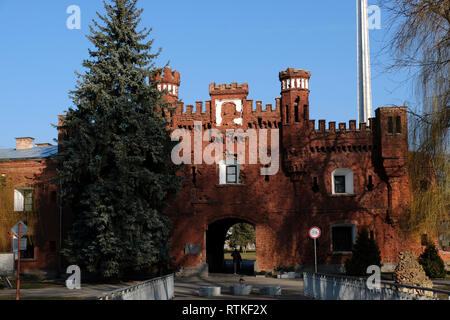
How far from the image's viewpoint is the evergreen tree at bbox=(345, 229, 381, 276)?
2652 centimetres

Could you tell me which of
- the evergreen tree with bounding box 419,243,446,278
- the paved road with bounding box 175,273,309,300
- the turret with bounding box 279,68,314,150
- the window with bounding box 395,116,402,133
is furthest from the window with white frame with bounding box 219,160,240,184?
the evergreen tree with bounding box 419,243,446,278

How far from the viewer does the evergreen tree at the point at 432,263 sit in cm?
2762

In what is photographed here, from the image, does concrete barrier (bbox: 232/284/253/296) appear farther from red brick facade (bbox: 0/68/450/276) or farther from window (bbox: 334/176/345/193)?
window (bbox: 334/176/345/193)

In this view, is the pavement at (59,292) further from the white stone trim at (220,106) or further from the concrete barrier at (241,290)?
the white stone trim at (220,106)

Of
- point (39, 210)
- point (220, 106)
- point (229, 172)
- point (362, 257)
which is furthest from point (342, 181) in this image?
point (39, 210)

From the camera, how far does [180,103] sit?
1303 inches

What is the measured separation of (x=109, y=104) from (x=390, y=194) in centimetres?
1749

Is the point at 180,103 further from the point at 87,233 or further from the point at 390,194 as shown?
the point at 390,194

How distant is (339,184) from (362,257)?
21.1 ft

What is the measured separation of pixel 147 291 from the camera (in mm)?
15953

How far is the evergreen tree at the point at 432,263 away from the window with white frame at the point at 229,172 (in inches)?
467

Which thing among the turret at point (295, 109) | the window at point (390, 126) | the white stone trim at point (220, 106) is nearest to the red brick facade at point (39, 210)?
the white stone trim at point (220, 106)

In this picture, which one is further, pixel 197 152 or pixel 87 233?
→ pixel 197 152

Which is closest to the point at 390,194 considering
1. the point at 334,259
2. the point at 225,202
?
the point at 334,259
